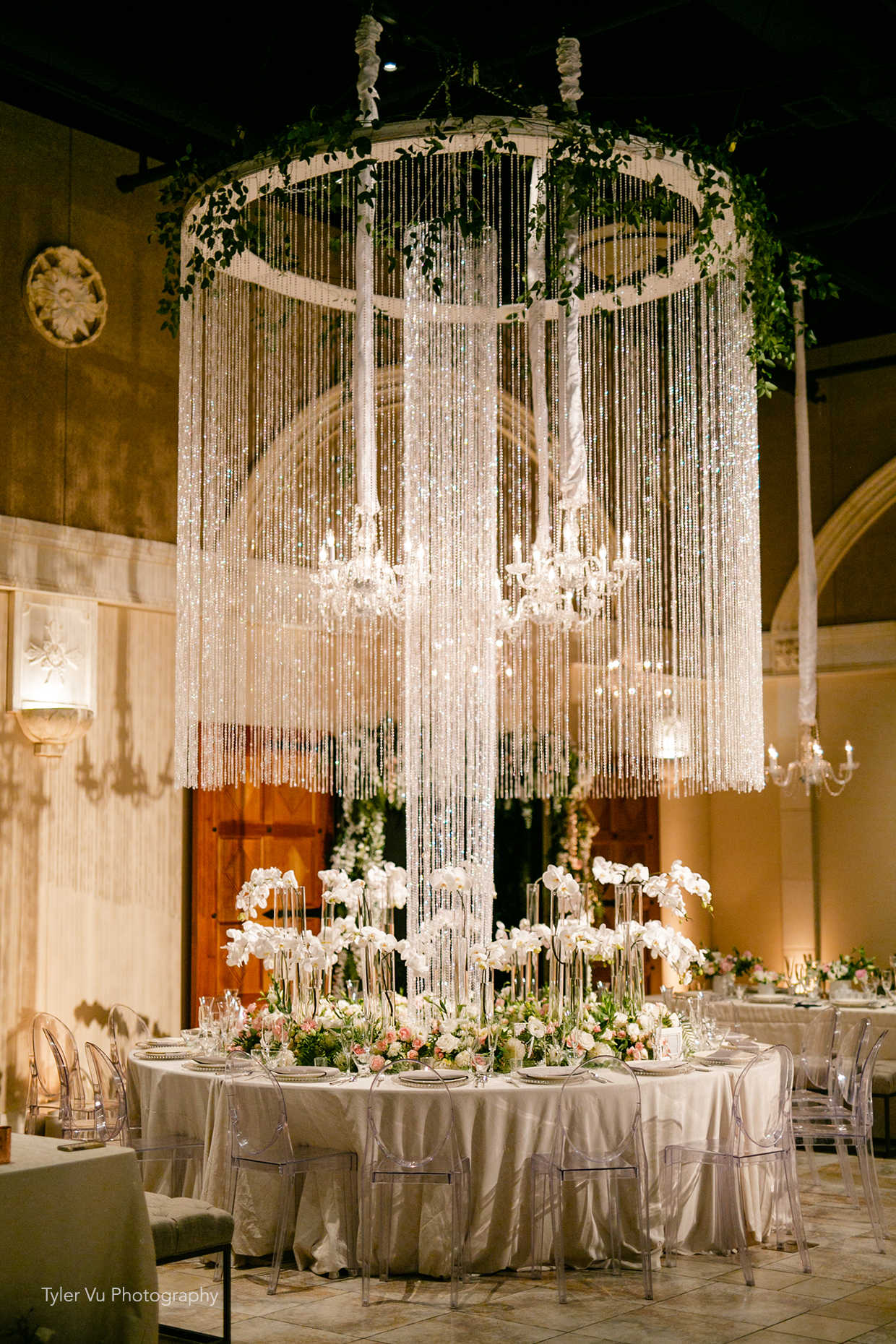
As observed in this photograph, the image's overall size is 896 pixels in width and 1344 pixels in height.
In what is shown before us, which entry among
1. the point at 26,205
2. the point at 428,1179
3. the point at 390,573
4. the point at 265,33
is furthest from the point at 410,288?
the point at 428,1179

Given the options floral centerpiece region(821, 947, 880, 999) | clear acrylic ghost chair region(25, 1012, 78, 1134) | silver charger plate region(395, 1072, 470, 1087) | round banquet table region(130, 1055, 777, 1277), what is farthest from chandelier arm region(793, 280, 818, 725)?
clear acrylic ghost chair region(25, 1012, 78, 1134)

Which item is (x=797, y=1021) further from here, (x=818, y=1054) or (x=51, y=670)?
(x=51, y=670)

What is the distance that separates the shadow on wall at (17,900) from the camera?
7773mm

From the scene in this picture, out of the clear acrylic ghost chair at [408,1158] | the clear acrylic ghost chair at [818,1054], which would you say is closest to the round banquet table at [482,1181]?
the clear acrylic ghost chair at [408,1158]

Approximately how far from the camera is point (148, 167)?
8.78 meters

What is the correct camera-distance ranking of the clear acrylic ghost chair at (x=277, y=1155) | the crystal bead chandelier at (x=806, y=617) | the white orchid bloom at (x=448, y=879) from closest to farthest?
the clear acrylic ghost chair at (x=277, y=1155) → the white orchid bloom at (x=448, y=879) → the crystal bead chandelier at (x=806, y=617)

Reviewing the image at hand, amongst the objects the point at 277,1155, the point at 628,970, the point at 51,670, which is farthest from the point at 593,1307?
the point at 51,670

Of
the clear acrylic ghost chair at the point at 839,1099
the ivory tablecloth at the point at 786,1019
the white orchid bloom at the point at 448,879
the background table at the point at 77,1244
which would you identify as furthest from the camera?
the ivory tablecloth at the point at 786,1019

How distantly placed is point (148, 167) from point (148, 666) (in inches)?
117

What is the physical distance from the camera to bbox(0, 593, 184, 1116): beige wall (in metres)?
7.88

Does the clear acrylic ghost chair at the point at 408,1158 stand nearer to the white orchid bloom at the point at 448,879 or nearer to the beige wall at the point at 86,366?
the white orchid bloom at the point at 448,879

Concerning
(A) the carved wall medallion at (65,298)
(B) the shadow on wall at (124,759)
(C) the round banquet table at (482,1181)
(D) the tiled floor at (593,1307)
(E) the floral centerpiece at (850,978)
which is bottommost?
(D) the tiled floor at (593,1307)

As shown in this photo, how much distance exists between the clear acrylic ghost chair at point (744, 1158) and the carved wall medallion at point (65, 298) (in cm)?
539

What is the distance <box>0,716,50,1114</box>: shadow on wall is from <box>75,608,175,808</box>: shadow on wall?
1.56ft
